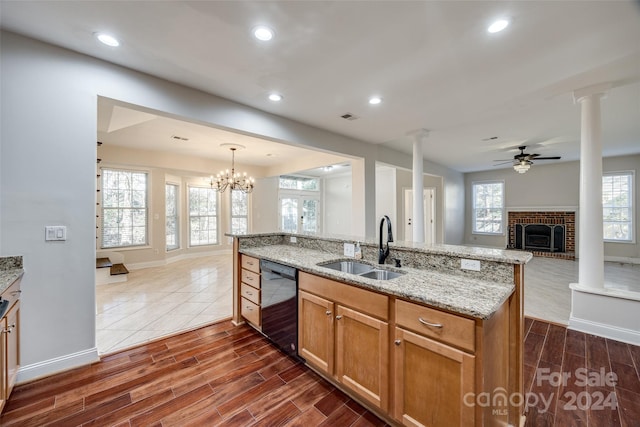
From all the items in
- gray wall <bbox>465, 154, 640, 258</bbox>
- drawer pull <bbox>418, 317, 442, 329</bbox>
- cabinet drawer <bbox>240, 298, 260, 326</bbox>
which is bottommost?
cabinet drawer <bbox>240, 298, 260, 326</bbox>

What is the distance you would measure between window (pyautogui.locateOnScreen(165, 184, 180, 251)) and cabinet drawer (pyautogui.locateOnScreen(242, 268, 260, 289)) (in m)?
4.87

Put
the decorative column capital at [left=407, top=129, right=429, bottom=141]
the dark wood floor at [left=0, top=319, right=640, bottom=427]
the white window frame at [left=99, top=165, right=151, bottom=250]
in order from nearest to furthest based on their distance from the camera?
the dark wood floor at [left=0, top=319, right=640, bottom=427] → the decorative column capital at [left=407, top=129, right=429, bottom=141] → the white window frame at [left=99, top=165, right=151, bottom=250]

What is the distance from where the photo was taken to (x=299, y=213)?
9.47 m

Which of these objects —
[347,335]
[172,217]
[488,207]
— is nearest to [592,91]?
[347,335]

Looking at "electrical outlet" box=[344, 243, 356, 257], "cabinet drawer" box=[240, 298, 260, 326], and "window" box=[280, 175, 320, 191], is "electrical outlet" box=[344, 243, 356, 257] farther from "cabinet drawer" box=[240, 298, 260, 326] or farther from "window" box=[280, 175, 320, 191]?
"window" box=[280, 175, 320, 191]

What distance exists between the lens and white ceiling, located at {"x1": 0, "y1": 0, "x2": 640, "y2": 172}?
1732 mm

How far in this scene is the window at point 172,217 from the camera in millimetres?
6777

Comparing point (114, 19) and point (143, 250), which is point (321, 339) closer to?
point (114, 19)

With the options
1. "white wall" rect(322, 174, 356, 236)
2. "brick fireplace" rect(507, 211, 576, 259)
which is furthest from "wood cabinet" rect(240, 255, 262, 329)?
"brick fireplace" rect(507, 211, 576, 259)

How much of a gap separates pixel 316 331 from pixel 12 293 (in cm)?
204

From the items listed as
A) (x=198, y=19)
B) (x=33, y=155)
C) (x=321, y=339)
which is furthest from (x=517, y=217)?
(x=33, y=155)

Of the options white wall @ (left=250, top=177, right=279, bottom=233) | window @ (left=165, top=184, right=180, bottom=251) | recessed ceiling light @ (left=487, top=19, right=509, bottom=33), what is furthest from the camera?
white wall @ (left=250, top=177, right=279, bottom=233)

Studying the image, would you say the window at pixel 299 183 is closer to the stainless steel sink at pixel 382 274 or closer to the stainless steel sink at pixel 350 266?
the stainless steel sink at pixel 350 266

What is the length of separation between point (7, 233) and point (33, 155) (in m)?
0.60
